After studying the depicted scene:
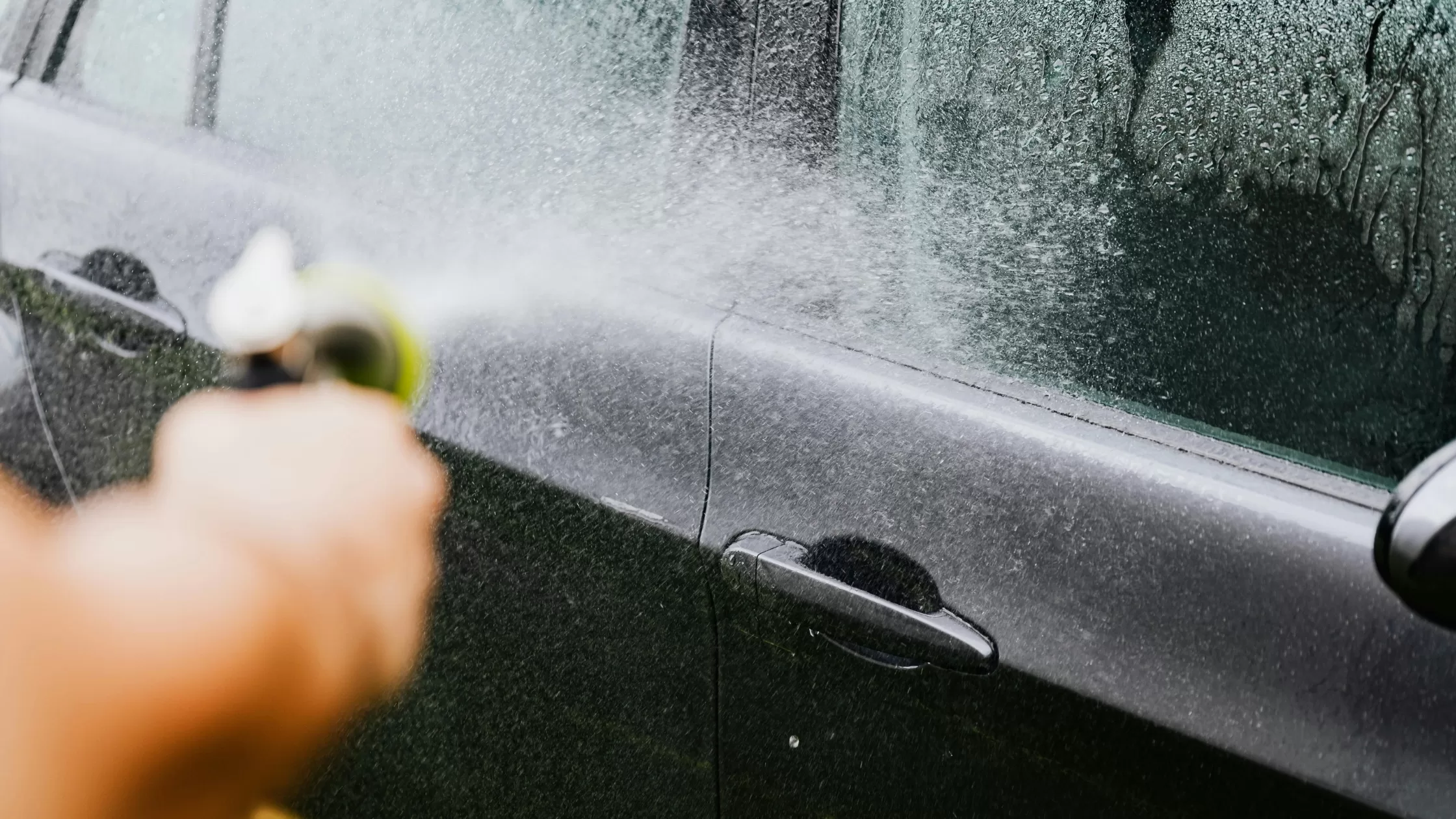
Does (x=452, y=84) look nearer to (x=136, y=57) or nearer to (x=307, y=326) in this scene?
(x=307, y=326)

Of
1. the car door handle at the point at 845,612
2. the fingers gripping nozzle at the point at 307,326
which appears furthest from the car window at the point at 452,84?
the car door handle at the point at 845,612

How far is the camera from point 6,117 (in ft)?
6.20

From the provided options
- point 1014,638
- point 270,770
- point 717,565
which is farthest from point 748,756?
point 270,770

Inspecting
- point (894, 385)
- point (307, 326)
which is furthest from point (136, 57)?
point (894, 385)

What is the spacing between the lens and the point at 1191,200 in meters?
1.20

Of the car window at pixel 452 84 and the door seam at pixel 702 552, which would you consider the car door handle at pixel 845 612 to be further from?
the car window at pixel 452 84

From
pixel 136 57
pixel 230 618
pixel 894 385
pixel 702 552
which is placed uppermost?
pixel 136 57

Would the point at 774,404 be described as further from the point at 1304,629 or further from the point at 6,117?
the point at 6,117

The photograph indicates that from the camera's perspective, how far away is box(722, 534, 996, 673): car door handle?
3.92 feet

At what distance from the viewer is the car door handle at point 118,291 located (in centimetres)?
165

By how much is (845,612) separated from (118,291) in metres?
1.06

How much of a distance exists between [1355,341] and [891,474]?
420 millimetres

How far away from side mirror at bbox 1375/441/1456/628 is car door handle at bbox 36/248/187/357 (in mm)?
1353

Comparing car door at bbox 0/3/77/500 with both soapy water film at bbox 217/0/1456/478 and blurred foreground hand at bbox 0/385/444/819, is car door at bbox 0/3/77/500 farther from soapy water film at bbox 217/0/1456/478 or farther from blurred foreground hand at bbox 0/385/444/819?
soapy water film at bbox 217/0/1456/478
